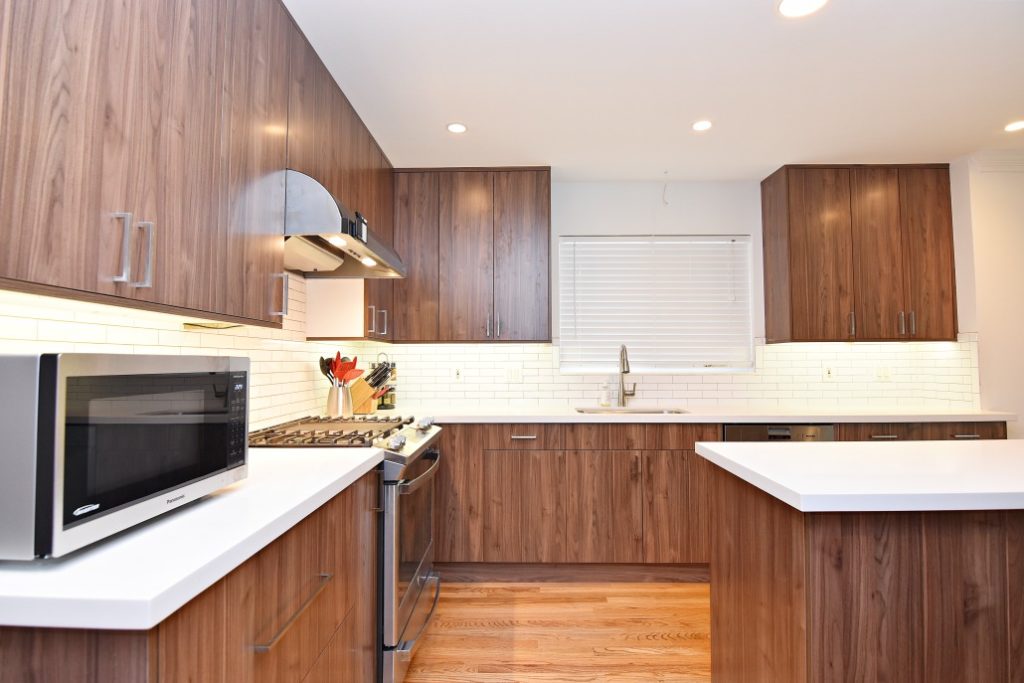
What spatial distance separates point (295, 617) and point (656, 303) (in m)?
3.04

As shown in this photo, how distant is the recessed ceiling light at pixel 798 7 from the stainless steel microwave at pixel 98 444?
216 centimetres

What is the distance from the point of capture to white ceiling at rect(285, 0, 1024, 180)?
1.87 m

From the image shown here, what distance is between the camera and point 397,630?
181cm

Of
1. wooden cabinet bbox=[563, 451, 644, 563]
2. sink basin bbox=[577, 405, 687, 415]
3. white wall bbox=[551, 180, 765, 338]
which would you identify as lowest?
wooden cabinet bbox=[563, 451, 644, 563]

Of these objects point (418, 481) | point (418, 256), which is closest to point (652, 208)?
point (418, 256)

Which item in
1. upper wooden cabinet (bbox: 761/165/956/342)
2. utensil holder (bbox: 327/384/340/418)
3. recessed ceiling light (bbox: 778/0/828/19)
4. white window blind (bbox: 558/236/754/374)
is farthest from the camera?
white window blind (bbox: 558/236/754/374)

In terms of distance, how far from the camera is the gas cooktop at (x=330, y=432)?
1876 mm

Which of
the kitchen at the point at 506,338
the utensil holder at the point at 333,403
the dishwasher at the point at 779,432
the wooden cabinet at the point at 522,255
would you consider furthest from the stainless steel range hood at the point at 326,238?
the dishwasher at the point at 779,432

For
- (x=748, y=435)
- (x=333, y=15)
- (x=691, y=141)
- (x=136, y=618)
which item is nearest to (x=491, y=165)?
(x=691, y=141)

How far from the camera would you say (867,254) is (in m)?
3.25

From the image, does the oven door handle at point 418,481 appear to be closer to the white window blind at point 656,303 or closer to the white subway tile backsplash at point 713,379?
the white subway tile backsplash at point 713,379

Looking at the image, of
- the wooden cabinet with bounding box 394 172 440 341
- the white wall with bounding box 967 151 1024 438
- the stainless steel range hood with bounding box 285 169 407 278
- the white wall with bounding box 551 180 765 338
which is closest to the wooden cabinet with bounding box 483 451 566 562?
the wooden cabinet with bounding box 394 172 440 341

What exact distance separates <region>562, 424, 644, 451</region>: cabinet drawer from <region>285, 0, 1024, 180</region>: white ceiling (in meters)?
1.66

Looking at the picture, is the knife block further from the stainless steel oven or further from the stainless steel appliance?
the stainless steel oven
